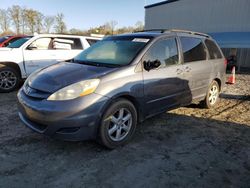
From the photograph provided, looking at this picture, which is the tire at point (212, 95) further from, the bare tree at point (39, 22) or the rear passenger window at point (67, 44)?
the bare tree at point (39, 22)

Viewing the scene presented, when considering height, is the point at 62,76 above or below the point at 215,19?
below

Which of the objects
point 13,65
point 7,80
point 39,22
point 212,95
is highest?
point 39,22

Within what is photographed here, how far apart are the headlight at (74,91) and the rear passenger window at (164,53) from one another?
115cm

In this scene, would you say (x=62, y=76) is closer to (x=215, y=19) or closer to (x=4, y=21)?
(x=215, y=19)

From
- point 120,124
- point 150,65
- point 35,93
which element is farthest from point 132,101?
point 35,93

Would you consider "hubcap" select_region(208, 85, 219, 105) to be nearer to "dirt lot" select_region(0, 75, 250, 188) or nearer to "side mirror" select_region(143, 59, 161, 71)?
"dirt lot" select_region(0, 75, 250, 188)

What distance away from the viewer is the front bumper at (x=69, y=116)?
3314 millimetres

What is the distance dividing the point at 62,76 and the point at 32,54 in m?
4.51

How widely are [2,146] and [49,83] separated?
126 centimetres

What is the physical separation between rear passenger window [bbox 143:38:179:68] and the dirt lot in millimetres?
1250

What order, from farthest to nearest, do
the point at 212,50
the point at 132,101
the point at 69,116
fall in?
the point at 212,50, the point at 132,101, the point at 69,116

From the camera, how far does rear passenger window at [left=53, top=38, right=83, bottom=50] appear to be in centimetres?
822

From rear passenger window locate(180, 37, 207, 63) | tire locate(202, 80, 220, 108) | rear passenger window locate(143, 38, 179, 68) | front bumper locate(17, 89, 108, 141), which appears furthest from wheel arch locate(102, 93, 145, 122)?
tire locate(202, 80, 220, 108)

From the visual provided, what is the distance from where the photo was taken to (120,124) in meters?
3.84
